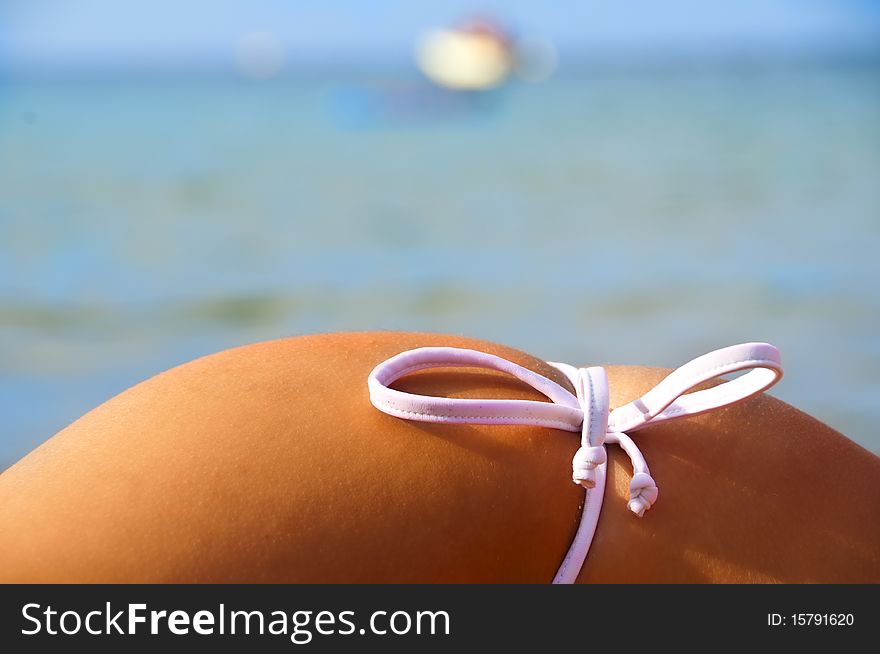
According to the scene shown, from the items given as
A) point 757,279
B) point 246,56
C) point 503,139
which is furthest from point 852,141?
point 246,56

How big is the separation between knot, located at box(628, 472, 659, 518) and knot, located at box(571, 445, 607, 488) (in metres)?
0.03

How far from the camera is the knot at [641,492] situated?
0.95 metres

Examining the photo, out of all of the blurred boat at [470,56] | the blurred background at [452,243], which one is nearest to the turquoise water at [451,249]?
the blurred background at [452,243]

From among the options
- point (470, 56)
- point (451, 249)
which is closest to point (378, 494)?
point (451, 249)

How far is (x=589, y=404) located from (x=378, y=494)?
225 millimetres

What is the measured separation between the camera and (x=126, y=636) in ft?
2.87

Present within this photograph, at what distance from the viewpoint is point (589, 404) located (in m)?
1.01

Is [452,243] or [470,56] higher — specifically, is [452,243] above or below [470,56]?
below

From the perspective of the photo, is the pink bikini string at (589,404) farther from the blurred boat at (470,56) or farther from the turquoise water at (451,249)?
the blurred boat at (470,56)

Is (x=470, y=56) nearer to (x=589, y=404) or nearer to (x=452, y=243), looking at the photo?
(x=452, y=243)

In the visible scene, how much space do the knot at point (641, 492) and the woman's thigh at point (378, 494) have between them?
0.10 feet

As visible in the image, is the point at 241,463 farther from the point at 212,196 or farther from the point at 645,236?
the point at 212,196

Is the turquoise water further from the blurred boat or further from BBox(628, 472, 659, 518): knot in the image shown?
the blurred boat

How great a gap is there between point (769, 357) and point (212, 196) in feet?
22.2
